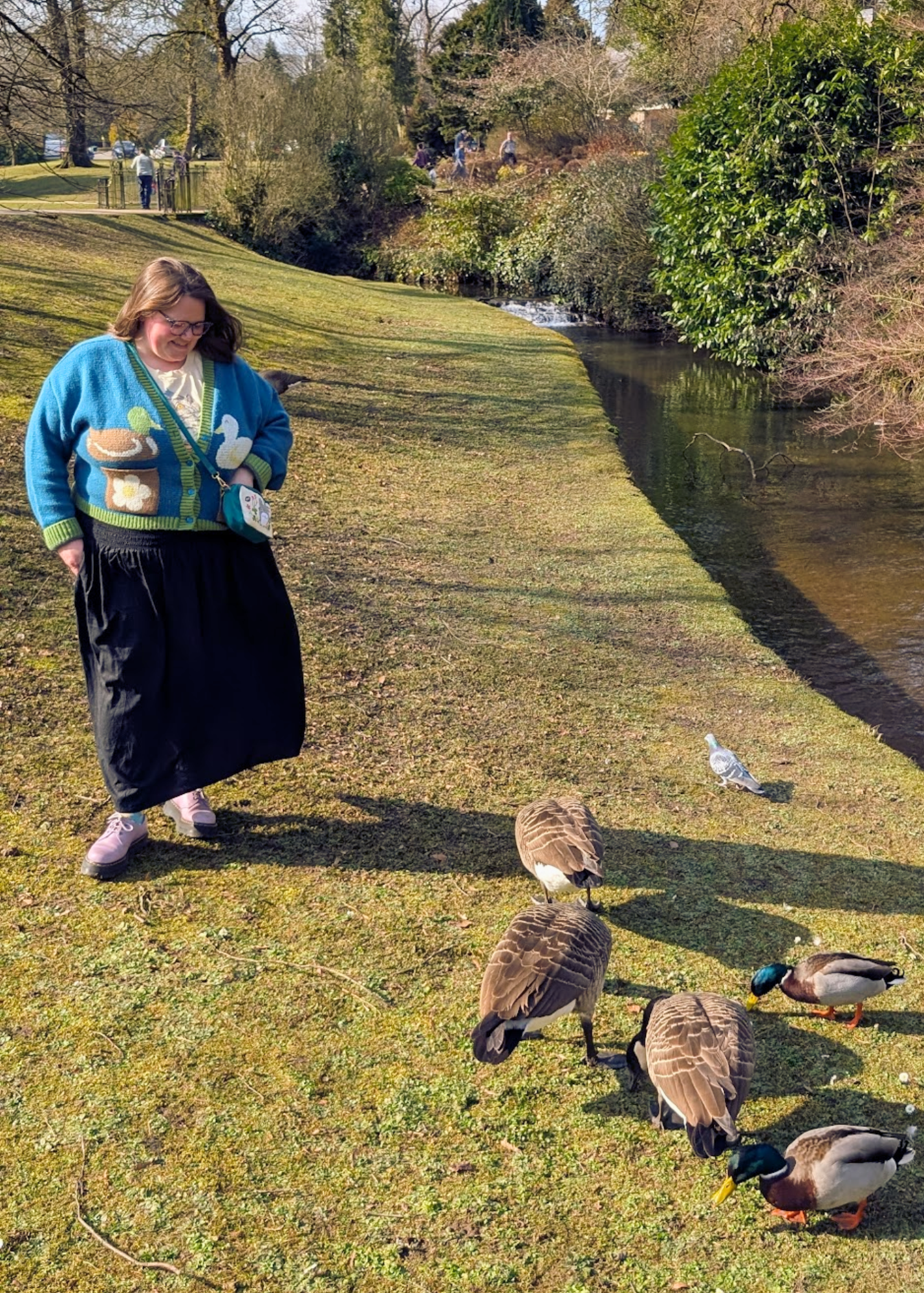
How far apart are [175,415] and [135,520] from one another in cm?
47

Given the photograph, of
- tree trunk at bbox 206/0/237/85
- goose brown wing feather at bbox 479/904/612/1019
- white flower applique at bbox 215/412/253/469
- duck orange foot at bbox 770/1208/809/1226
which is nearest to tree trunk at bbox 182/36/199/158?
tree trunk at bbox 206/0/237/85

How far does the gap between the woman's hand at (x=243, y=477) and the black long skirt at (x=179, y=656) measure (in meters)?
0.23

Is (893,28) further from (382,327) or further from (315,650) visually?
(315,650)

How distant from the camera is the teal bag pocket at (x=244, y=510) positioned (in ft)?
15.7

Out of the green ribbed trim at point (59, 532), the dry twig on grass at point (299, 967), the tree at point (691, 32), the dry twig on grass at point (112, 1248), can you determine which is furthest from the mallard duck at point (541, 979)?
the tree at point (691, 32)

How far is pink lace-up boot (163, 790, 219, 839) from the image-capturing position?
218 inches

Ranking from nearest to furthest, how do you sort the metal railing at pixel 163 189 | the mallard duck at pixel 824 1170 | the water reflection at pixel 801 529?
the mallard duck at pixel 824 1170
the water reflection at pixel 801 529
the metal railing at pixel 163 189

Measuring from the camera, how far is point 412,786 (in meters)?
6.37

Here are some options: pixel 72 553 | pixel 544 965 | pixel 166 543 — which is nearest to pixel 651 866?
pixel 544 965

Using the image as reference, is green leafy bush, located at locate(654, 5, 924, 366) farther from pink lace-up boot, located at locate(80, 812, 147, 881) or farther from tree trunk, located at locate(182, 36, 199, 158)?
tree trunk, located at locate(182, 36, 199, 158)

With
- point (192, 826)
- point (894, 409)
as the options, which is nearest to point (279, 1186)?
point (192, 826)

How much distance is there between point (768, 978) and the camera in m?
4.59

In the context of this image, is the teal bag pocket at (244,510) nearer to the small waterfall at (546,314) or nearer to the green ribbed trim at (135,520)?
the green ribbed trim at (135,520)

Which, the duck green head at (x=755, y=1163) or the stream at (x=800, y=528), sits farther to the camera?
the stream at (x=800, y=528)
